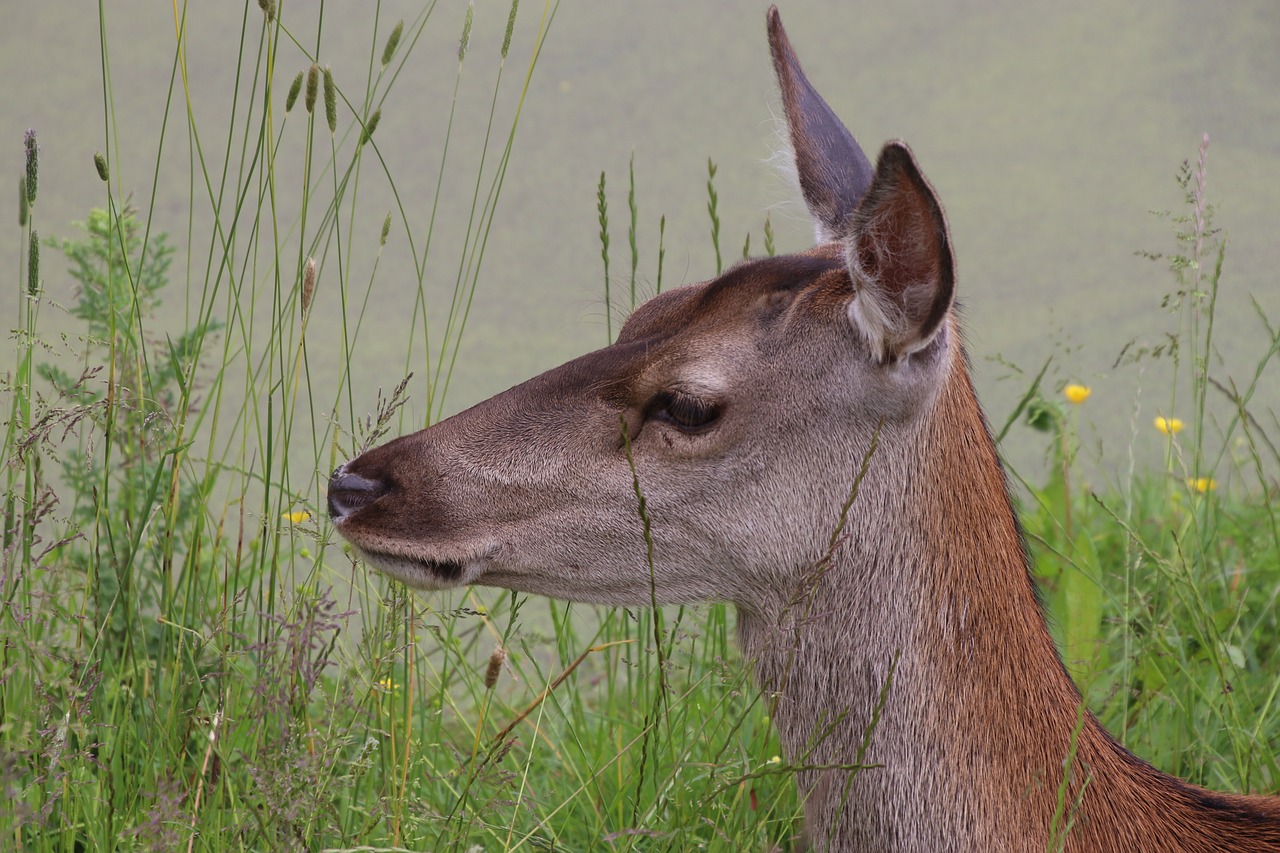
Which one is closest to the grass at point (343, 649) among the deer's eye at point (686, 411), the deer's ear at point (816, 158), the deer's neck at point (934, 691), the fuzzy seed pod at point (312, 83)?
the fuzzy seed pod at point (312, 83)

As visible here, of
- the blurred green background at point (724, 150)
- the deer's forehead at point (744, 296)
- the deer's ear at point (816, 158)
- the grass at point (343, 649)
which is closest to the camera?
the grass at point (343, 649)

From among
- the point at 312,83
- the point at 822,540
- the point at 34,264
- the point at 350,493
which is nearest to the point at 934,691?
the point at 822,540

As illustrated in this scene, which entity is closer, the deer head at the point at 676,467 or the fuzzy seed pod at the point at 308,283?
the deer head at the point at 676,467

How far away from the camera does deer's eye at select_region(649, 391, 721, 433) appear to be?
2264 mm

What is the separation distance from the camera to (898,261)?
2143 mm

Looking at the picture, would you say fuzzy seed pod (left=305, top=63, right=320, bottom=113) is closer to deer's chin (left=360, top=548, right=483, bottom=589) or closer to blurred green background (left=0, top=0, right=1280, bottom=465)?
deer's chin (left=360, top=548, right=483, bottom=589)

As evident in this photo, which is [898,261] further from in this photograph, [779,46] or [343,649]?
[343,649]

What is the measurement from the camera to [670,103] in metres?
6.65

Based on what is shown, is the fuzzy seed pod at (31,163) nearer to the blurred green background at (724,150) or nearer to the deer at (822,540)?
the deer at (822,540)

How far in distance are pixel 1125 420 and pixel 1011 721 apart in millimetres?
3441

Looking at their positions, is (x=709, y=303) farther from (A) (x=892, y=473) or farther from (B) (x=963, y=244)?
(B) (x=963, y=244)

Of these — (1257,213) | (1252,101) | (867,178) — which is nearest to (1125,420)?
(1257,213)

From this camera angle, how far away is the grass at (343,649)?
219 centimetres

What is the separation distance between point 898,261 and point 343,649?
115 centimetres
